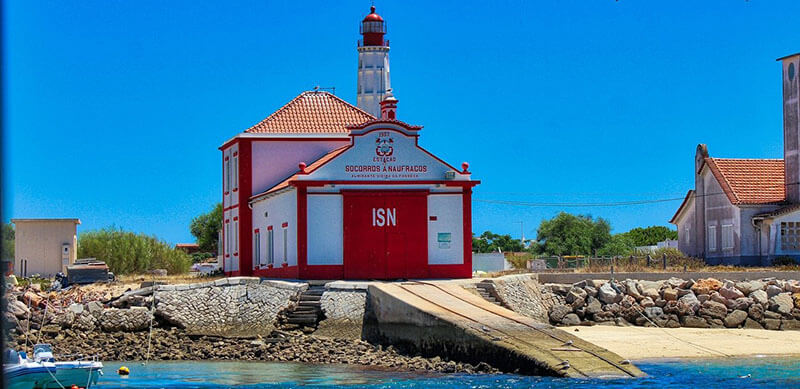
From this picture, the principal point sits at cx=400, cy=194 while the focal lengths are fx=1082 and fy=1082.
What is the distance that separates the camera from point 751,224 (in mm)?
41062

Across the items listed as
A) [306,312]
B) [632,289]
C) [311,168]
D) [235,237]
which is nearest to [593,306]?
[632,289]

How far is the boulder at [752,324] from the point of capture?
3123cm

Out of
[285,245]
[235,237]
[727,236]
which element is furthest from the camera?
[727,236]

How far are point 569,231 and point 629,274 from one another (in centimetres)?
4400

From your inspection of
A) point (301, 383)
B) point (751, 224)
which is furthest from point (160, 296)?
point (751, 224)

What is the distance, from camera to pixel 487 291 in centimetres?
3069

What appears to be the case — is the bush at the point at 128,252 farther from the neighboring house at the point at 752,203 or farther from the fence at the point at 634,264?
the neighboring house at the point at 752,203

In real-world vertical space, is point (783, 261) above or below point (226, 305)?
above

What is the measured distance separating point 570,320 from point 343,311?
24.8 feet

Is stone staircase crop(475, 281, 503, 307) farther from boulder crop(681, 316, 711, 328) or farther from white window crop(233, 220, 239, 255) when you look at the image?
white window crop(233, 220, 239, 255)

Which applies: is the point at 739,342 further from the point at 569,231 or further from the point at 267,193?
the point at 569,231

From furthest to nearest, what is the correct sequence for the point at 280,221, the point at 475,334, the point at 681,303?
the point at 280,221 < the point at 681,303 < the point at 475,334

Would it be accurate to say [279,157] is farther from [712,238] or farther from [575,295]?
[712,238]

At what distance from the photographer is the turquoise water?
2012cm
